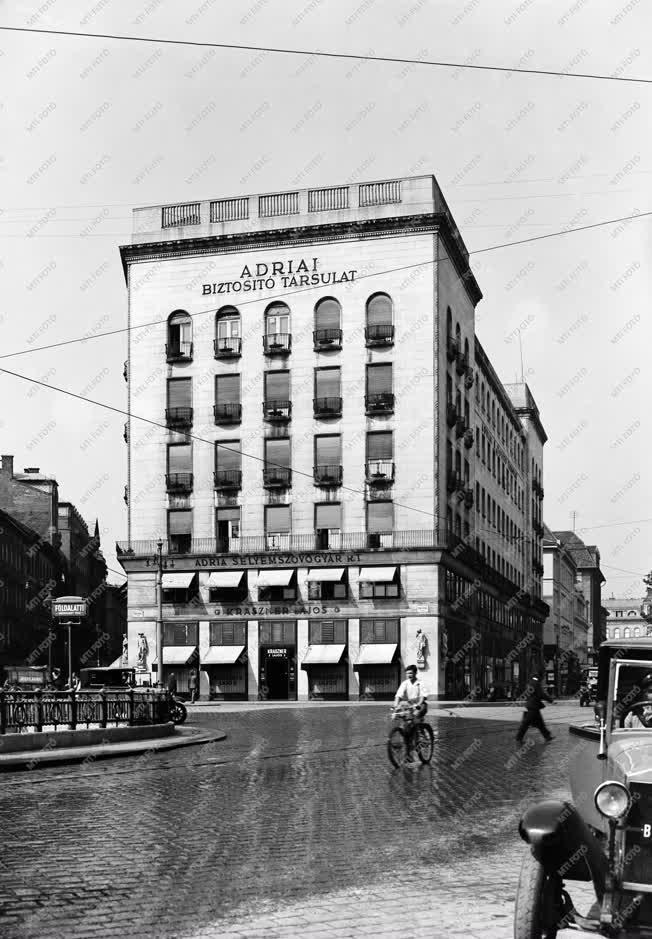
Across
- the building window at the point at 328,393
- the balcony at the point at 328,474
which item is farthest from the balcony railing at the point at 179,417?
the balcony at the point at 328,474

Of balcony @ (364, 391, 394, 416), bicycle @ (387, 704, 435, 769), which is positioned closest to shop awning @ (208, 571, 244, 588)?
balcony @ (364, 391, 394, 416)

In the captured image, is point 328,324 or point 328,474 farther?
point 328,324

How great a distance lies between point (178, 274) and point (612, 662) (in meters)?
58.0

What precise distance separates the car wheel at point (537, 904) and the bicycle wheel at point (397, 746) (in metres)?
13.7

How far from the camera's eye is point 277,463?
61938 millimetres

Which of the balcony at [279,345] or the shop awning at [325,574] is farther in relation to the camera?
the balcony at [279,345]

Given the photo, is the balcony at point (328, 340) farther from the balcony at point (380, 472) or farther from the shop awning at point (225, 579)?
the shop awning at point (225, 579)

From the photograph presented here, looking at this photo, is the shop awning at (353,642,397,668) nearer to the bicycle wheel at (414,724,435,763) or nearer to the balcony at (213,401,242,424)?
the balcony at (213,401,242,424)

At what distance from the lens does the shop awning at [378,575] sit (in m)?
59.3

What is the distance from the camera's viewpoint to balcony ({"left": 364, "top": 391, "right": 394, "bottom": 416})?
199ft

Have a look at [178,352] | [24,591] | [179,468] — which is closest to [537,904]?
[179,468]

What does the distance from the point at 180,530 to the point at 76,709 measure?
38068 millimetres

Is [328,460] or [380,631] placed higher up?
[328,460]

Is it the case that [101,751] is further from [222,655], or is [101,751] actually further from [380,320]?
[380,320]
